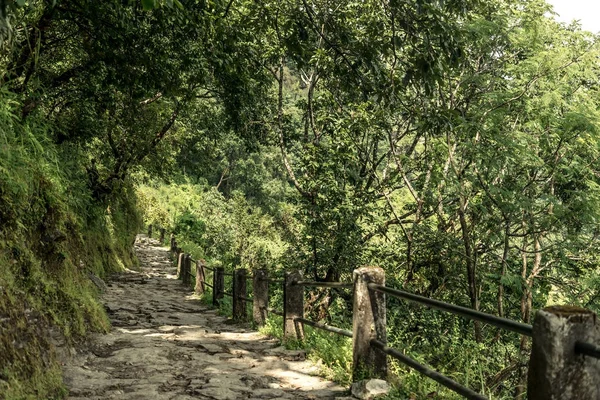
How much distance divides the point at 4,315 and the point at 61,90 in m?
7.28

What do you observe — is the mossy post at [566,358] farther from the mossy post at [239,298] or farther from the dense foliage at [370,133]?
the mossy post at [239,298]

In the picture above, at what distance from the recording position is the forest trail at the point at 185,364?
16.2 ft

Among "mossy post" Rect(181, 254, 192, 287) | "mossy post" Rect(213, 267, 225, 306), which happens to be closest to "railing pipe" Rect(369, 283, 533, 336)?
"mossy post" Rect(213, 267, 225, 306)

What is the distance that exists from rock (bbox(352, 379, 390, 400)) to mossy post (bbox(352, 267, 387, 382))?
21 centimetres

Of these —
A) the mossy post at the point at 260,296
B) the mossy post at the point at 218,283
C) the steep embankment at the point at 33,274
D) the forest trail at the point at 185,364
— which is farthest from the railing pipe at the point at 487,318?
the mossy post at the point at 218,283

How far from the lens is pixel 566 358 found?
2.36 m

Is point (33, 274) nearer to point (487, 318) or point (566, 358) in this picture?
point (487, 318)

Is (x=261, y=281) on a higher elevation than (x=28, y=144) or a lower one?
lower

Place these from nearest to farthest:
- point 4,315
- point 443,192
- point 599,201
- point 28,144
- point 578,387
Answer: point 578,387, point 4,315, point 28,144, point 599,201, point 443,192

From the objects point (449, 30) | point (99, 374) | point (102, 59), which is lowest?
point (99, 374)

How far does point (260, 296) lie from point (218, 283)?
3612 millimetres

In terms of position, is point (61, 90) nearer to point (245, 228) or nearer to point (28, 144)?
point (28, 144)

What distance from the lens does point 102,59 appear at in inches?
329

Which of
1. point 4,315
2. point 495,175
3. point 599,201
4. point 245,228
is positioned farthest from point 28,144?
point 245,228
